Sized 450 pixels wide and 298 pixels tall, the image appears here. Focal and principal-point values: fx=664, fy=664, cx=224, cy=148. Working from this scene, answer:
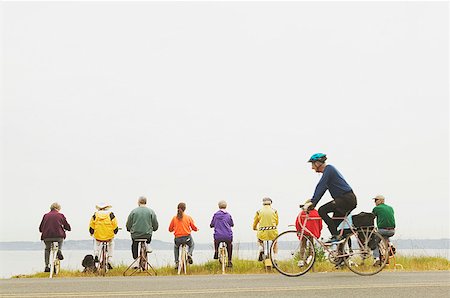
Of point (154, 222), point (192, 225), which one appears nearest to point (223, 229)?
point (192, 225)

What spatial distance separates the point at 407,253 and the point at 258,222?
200 inches

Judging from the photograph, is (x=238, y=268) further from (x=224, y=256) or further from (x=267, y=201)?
(x=267, y=201)

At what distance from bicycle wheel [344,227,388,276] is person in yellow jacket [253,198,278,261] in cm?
542

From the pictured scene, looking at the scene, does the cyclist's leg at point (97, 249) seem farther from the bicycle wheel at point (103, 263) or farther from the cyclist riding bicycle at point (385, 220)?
the cyclist riding bicycle at point (385, 220)

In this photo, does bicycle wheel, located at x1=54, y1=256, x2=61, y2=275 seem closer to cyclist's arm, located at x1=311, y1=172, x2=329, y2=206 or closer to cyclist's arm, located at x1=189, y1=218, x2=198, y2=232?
cyclist's arm, located at x1=189, y1=218, x2=198, y2=232

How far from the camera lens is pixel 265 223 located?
1723 centimetres

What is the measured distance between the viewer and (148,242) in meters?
17.9

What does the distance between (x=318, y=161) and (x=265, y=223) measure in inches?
223

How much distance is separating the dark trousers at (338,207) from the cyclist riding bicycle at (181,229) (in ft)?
23.0

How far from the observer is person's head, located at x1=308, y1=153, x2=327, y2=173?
38.9ft

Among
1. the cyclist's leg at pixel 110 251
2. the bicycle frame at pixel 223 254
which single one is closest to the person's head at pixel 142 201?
the cyclist's leg at pixel 110 251

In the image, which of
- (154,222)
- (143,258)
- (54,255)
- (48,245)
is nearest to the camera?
(54,255)

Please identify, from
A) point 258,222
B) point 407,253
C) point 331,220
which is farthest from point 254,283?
point 407,253

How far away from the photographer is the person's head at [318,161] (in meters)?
11.9
